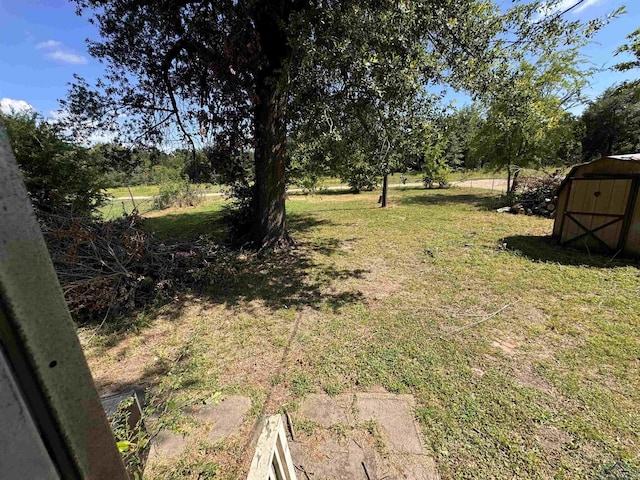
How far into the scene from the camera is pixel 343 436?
6.86ft

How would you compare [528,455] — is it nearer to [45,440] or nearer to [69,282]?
[45,440]

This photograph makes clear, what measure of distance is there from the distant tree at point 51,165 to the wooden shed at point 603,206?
9.15 metres

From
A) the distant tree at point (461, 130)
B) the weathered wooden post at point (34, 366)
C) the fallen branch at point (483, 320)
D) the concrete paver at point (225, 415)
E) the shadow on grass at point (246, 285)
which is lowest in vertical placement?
the fallen branch at point (483, 320)

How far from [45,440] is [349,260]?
18.0 feet

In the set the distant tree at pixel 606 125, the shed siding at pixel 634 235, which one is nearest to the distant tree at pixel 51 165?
the shed siding at pixel 634 235

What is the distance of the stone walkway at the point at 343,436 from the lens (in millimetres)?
1869

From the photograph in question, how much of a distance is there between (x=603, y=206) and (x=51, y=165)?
10164 millimetres

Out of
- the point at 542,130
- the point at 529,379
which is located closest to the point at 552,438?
the point at 529,379

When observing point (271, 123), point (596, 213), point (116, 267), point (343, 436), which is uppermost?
point (271, 123)

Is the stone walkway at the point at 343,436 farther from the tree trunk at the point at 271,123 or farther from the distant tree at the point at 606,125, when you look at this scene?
the distant tree at the point at 606,125

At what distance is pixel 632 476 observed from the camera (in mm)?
1743

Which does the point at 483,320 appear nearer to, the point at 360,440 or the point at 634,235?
the point at 360,440

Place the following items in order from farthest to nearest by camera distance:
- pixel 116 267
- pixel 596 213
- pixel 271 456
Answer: pixel 596 213, pixel 116 267, pixel 271 456

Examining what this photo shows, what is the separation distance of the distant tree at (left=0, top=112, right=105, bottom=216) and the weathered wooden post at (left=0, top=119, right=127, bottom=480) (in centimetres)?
531
